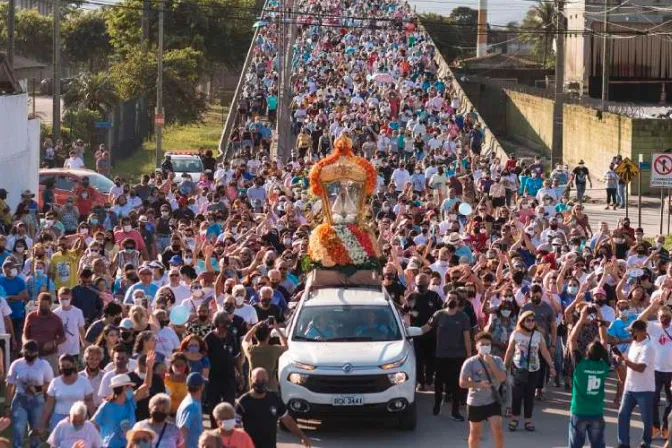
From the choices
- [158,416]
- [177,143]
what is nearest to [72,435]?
[158,416]

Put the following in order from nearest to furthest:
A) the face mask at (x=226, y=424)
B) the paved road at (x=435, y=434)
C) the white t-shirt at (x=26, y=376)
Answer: the face mask at (x=226, y=424) → the white t-shirt at (x=26, y=376) → the paved road at (x=435, y=434)

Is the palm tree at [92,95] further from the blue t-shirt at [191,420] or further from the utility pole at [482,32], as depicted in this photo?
the utility pole at [482,32]

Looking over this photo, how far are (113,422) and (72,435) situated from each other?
32.1 inches

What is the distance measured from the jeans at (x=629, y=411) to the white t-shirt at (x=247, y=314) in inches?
169

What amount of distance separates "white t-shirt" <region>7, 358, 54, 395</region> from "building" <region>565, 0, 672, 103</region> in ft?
191

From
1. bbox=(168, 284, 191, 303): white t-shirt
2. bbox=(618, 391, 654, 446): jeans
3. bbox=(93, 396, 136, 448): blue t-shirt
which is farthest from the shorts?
bbox=(168, 284, 191, 303): white t-shirt

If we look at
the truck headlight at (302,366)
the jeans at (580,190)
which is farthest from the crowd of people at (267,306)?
the jeans at (580,190)

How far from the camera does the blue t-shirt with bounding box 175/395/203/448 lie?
13.5 meters

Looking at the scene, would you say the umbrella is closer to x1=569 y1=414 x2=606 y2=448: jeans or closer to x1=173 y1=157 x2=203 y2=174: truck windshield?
x1=173 y1=157 x2=203 y2=174: truck windshield

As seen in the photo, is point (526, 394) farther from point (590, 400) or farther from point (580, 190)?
point (580, 190)

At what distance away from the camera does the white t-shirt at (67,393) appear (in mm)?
14492

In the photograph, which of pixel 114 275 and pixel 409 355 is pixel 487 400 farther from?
pixel 114 275

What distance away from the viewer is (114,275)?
22938mm

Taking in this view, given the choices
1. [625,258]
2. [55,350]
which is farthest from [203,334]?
[625,258]
